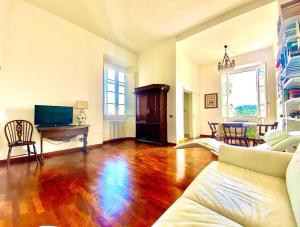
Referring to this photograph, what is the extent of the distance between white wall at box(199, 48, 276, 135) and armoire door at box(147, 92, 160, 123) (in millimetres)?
3021

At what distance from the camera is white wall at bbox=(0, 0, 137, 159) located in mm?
3316

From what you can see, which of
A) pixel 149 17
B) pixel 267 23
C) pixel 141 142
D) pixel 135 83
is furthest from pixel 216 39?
pixel 141 142

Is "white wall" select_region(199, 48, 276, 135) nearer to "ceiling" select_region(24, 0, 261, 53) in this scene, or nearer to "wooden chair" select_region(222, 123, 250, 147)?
"wooden chair" select_region(222, 123, 250, 147)

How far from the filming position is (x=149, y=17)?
13.5 feet

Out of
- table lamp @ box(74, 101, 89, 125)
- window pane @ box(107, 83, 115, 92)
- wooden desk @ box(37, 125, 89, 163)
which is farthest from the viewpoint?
window pane @ box(107, 83, 115, 92)

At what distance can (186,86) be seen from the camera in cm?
612

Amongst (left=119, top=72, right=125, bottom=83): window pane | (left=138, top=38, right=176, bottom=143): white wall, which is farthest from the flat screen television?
(left=138, top=38, right=176, bottom=143): white wall

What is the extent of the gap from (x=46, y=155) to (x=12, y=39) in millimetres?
2796

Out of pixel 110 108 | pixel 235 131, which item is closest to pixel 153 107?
pixel 110 108

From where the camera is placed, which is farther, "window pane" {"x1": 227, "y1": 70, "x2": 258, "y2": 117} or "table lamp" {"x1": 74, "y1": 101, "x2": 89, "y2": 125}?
"window pane" {"x1": 227, "y1": 70, "x2": 258, "y2": 117}

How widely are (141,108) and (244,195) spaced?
4708 millimetres

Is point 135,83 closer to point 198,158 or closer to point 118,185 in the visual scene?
point 198,158

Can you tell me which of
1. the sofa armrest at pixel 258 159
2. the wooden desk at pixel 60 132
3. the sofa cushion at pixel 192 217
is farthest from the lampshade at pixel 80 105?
the sofa cushion at pixel 192 217

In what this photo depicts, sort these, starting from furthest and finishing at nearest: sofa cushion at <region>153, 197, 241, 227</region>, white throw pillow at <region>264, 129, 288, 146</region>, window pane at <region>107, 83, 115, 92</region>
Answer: window pane at <region>107, 83, 115, 92</region> < white throw pillow at <region>264, 129, 288, 146</region> < sofa cushion at <region>153, 197, 241, 227</region>
